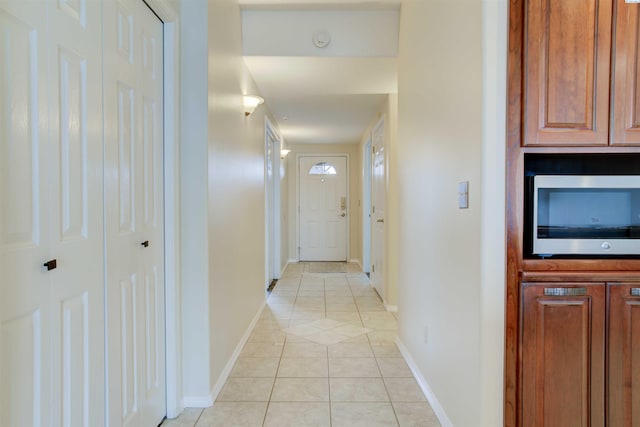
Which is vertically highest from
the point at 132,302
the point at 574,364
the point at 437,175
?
the point at 437,175

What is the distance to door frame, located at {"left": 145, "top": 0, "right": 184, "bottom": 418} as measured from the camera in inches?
76.7

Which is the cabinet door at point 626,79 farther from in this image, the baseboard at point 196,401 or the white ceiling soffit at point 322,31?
the baseboard at point 196,401

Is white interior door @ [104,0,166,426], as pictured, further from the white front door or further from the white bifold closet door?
the white front door

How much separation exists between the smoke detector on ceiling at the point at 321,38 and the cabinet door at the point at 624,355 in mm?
2474

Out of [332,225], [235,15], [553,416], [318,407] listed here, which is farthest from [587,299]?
[332,225]

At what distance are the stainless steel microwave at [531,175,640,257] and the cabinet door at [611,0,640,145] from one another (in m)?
0.17

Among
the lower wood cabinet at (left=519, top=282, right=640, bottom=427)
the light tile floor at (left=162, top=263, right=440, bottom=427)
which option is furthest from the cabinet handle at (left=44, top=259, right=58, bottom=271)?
the lower wood cabinet at (left=519, top=282, right=640, bottom=427)

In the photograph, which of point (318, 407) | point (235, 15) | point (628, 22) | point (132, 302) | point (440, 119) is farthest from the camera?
point (235, 15)

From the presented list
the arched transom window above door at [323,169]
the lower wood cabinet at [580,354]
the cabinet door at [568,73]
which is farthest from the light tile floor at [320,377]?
the arched transom window above door at [323,169]

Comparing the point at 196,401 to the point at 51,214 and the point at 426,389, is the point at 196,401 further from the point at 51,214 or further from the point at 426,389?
the point at 51,214

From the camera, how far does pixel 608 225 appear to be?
4.84ft

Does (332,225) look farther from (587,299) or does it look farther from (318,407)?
(587,299)

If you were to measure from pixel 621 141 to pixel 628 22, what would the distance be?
1.44ft

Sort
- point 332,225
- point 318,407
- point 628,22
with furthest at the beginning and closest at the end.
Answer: point 332,225 → point 318,407 → point 628,22
